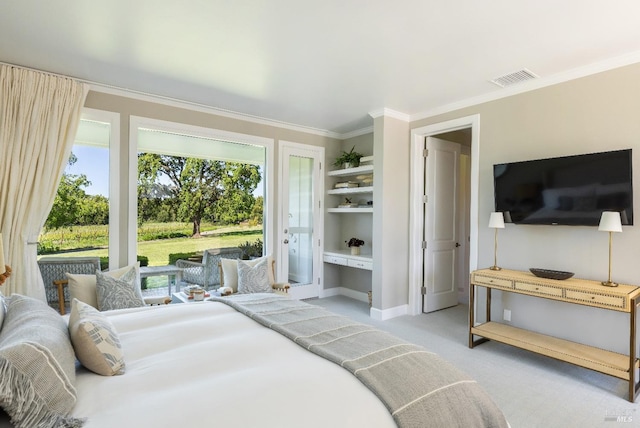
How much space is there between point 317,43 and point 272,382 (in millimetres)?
2365

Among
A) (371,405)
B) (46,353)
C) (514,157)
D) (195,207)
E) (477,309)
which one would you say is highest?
(514,157)

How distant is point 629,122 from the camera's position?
2.80 metres

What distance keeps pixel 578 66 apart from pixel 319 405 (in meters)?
3.53

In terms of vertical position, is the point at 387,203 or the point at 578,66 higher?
the point at 578,66

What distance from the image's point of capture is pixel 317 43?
2607mm

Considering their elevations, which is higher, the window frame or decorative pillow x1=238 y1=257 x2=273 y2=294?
the window frame

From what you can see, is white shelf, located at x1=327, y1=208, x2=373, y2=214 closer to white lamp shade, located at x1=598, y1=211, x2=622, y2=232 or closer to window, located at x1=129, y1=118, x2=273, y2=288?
window, located at x1=129, y1=118, x2=273, y2=288

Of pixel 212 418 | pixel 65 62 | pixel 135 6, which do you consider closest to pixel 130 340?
pixel 212 418

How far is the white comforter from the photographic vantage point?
44.5 inches

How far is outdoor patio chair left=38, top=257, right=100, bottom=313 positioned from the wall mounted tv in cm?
434

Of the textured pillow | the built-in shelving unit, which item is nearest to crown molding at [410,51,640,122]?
the built-in shelving unit

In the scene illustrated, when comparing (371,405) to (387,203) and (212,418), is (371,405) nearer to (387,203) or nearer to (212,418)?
(212,418)

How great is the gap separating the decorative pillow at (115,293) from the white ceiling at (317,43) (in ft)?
6.34

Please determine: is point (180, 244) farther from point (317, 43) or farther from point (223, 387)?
point (223, 387)
